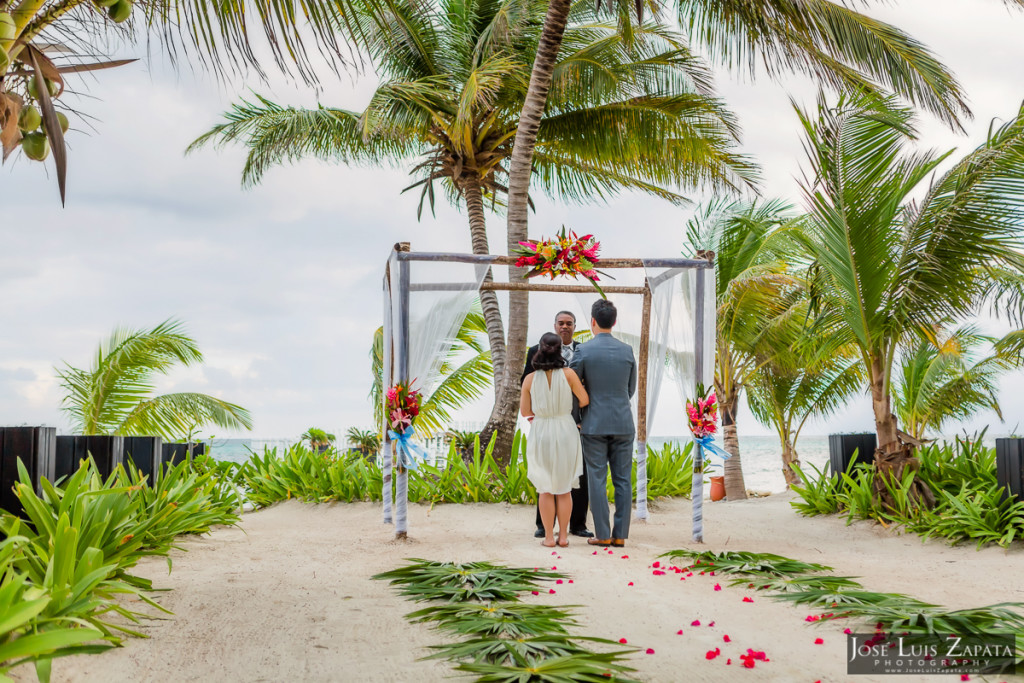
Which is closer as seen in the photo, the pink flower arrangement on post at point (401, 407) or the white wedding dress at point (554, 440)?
the white wedding dress at point (554, 440)

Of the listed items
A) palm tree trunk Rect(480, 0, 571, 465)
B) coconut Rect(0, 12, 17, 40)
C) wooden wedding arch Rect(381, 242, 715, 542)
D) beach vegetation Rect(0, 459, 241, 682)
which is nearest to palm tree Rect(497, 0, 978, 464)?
palm tree trunk Rect(480, 0, 571, 465)

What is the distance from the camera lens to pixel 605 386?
5965 millimetres

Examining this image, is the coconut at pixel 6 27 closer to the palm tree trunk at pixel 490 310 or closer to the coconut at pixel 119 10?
the coconut at pixel 119 10

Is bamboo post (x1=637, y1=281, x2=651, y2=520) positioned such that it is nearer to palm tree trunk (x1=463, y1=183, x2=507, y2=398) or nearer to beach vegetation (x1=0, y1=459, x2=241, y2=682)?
palm tree trunk (x1=463, y1=183, x2=507, y2=398)

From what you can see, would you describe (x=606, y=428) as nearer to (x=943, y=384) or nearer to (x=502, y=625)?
(x=502, y=625)

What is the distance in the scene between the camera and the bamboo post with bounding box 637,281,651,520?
7805 millimetres

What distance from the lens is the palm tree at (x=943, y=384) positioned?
13.5 m

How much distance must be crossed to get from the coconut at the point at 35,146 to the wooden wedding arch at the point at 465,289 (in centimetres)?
473

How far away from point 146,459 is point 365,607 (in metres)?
3.73

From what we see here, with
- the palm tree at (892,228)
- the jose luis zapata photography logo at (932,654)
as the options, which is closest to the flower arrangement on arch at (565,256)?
the palm tree at (892,228)

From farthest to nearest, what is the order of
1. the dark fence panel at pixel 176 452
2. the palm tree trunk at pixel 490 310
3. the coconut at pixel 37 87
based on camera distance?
the palm tree trunk at pixel 490 310 < the dark fence panel at pixel 176 452 < the coconut at pixel 37 87

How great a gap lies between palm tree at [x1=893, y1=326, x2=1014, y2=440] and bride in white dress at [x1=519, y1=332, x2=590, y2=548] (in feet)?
30.5

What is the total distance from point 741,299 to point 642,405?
5.16 metres

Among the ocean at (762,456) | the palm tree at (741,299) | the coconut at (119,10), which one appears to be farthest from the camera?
the ocean at (762,456)
